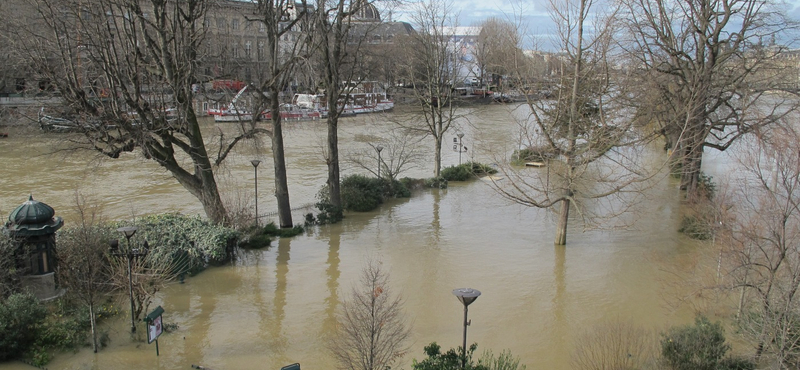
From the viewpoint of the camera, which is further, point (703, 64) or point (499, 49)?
point (499, 49)

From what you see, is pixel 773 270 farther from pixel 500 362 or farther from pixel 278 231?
pixel 278 231

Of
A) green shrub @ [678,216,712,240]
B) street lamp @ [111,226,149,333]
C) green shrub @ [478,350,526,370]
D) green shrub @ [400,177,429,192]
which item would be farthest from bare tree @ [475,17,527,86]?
street lamp @ [111,226,149,333]

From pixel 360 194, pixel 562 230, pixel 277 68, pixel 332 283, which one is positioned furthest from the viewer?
pixel 360 194

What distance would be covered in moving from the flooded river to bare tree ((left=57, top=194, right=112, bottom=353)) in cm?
88

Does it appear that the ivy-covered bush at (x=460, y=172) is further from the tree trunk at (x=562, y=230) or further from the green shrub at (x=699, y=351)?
the green shrub at (x=699, y=351)

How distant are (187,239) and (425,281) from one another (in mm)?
5944

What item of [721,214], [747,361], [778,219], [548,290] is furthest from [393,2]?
[747,361]

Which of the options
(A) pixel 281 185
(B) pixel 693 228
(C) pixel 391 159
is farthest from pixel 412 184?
(B) pixel 693 228

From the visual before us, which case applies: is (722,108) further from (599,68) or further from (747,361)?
(747,361)

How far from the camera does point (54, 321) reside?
10820 millimetres

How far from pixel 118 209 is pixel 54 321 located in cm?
1217

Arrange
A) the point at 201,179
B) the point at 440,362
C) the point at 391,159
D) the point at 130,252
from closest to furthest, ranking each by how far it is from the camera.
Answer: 1. the point at 440,362
2. the point at 130,252
3. the point at 201,179
4. the point at 391,159

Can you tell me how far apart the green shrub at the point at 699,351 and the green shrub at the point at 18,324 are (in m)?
10.5

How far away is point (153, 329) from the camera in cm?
970
